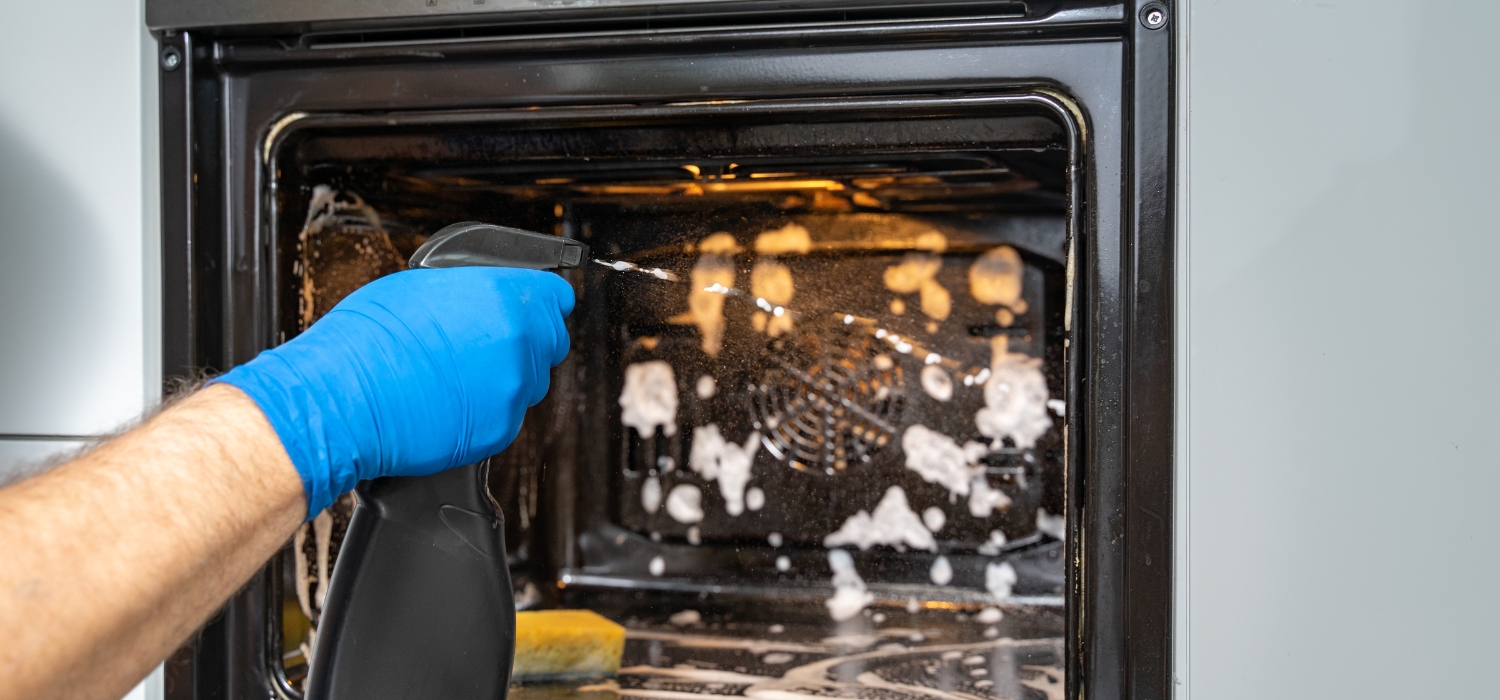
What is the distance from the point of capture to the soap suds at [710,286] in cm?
75

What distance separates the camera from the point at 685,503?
99cm

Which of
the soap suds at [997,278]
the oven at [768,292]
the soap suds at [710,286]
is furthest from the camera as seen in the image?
the soap suds at [997,278]

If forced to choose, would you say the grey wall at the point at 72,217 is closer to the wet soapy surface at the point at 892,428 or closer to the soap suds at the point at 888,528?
the wet soapy surface at the point at 892,428

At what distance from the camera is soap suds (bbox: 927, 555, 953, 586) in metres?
0.95

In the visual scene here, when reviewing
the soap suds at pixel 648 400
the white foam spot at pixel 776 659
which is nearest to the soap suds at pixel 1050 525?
the white foam spot at pixel 776 659

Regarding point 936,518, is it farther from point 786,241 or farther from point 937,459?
point 786,241

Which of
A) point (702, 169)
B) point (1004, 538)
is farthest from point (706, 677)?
point (702, 169)

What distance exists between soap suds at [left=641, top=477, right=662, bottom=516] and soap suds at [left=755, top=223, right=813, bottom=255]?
34cm

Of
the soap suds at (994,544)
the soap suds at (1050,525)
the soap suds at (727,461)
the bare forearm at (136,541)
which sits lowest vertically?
the soap suds at (994,544)

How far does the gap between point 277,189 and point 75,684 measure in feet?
1.50

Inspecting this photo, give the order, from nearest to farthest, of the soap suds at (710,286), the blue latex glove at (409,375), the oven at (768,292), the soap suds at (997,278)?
1. the blue latex glove at (409,375)
2. the oven at (768,292)
3. the soap suds at (710,286)
4. the soap suds at (997,278)

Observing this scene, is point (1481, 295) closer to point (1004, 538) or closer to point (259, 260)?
point (1004, 538)

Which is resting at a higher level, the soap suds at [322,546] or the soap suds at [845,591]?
the soap suds at [322,546]

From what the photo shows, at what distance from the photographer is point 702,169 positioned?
731 millimetres
